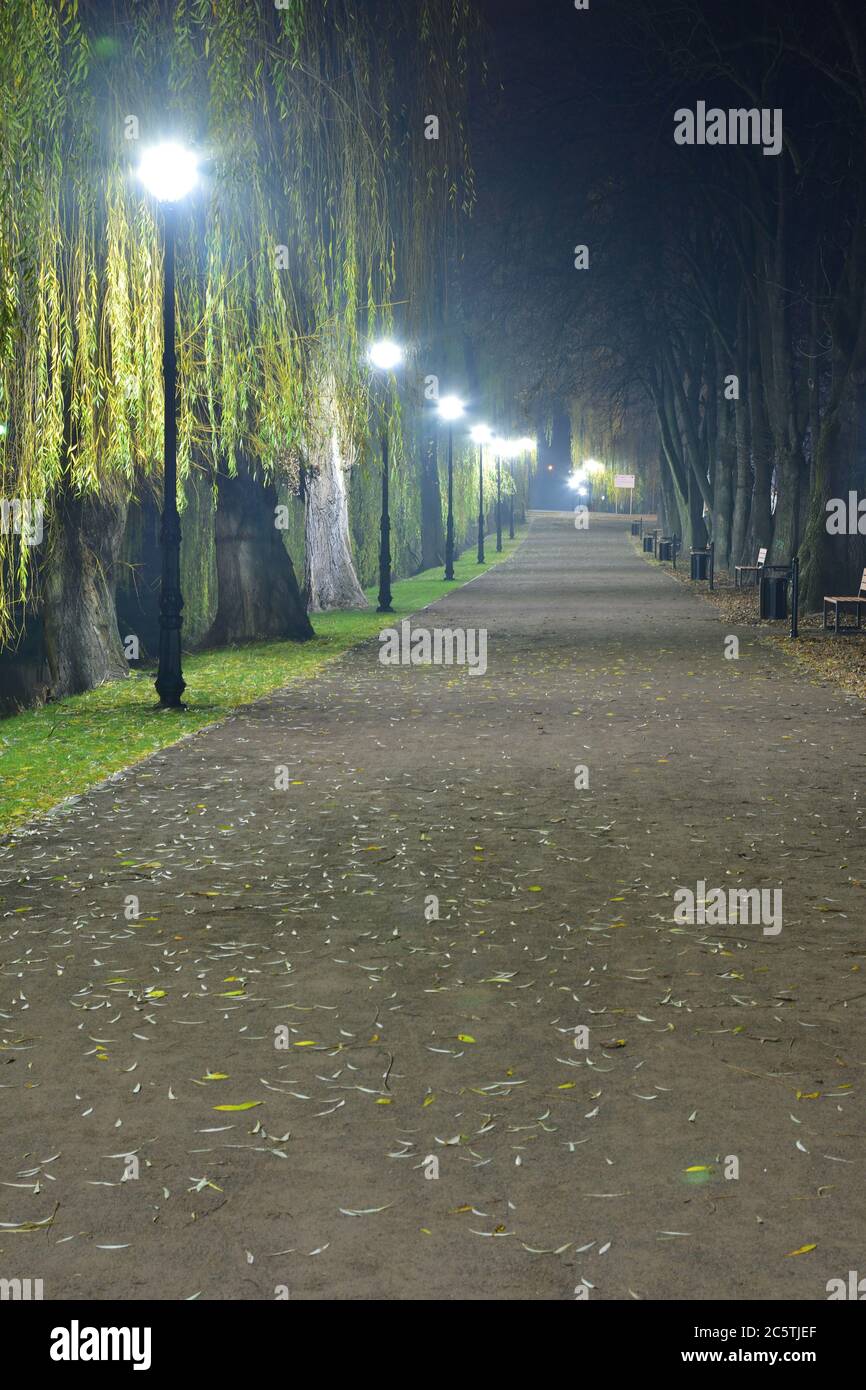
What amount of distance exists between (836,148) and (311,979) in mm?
27510

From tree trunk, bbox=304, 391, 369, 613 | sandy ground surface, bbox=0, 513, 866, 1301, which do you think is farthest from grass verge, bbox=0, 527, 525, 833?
tree trunk, bbox=304, 391, 369, 613

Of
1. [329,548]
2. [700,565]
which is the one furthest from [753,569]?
[329,548]

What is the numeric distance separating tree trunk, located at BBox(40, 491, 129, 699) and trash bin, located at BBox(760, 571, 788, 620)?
44.4 ft

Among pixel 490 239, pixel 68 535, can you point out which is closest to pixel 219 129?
pixel 68 535

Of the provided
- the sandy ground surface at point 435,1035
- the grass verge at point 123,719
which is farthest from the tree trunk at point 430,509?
the sandy ground surface at point 435,1035

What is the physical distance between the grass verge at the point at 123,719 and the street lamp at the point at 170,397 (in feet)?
1.74

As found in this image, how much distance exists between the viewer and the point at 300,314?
1895 cm

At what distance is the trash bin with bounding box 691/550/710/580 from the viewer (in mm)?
43969

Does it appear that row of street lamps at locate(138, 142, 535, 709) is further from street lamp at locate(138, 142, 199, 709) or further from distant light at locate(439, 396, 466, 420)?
distant light at locate(439, 396, 466, 420)

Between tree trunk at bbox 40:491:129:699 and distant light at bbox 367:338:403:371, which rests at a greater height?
distant light at bbox 367:338:403:371

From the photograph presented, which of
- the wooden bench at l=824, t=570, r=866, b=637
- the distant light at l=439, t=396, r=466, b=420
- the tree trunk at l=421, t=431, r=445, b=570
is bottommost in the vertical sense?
the wooden bench at l=824, t=570, r=866, b=637

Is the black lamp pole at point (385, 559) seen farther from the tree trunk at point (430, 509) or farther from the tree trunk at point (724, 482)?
the tree trunk at point (430, 509)

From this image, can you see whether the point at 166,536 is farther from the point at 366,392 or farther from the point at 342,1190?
the point at 342,1190

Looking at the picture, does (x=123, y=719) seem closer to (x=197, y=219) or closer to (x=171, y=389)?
(x=171, y=389)
